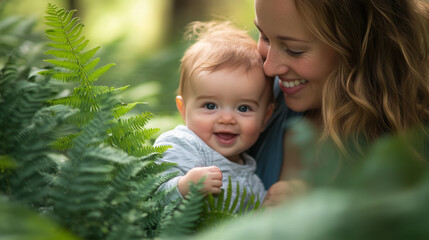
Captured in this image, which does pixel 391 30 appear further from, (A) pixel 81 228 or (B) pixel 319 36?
(A) pixel 81 228

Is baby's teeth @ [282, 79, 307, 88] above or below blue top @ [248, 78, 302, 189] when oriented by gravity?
above

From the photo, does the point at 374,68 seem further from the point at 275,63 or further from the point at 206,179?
the point at 206,179

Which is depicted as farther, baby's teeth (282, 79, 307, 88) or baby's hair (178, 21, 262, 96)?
baby's teeth (282, 79, 307, 88)

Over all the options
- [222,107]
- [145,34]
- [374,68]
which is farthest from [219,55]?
[145,34]

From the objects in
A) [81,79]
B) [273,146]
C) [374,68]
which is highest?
[81,79]

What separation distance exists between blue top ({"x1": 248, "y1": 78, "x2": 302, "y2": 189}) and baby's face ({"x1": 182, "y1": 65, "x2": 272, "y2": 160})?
333 millimetres

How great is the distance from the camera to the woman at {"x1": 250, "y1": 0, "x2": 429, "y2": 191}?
2041 mm

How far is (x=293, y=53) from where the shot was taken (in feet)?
6.95

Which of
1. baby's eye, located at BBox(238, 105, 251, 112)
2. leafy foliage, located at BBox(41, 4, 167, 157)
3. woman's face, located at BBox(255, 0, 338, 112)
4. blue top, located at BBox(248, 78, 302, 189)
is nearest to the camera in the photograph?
leafy foliage, located at BBox(41, 4, 167, 157)

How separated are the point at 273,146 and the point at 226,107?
51 centimetres

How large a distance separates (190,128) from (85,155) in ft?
→ 3.72

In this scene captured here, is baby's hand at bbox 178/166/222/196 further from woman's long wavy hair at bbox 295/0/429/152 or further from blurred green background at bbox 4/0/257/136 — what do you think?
woman's long wavy hair at bbox 295/0/429/152

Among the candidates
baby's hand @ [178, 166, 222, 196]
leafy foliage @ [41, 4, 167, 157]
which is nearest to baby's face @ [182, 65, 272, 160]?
baby's hand @ [178, 166, 222, 196]

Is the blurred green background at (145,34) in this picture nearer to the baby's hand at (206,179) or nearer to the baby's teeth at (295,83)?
the baby's hand at (206,179)
